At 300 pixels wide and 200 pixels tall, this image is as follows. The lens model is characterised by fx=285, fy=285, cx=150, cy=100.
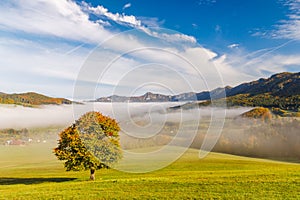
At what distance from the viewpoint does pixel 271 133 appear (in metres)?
192

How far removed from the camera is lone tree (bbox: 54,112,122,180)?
33312 millimetres

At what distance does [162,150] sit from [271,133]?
628ft

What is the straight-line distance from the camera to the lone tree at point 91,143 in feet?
109

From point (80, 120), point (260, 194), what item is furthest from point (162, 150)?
point (80, 120)

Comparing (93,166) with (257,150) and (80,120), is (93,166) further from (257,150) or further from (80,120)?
(257,150)

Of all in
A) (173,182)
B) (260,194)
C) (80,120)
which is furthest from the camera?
(80,120)

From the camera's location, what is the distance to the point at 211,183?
27359mm

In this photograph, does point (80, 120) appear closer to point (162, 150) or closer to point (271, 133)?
point (162, 150)

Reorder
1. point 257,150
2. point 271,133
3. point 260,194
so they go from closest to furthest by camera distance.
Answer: point 260,194, point 257,150, point 271,133

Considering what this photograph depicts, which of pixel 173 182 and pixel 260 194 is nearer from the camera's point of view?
pixel 260 194

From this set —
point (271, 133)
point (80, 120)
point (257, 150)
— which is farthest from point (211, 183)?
point (271, 133)

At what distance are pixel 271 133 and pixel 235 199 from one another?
187 m

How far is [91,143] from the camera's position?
3403 centimetres

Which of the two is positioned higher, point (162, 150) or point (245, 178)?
point (162, 150)
